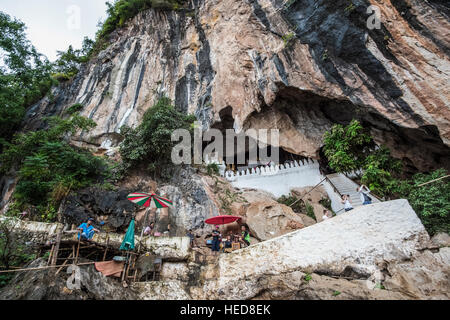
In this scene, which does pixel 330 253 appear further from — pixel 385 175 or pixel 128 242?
pixel 128 242

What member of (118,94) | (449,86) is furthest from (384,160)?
(118,94)

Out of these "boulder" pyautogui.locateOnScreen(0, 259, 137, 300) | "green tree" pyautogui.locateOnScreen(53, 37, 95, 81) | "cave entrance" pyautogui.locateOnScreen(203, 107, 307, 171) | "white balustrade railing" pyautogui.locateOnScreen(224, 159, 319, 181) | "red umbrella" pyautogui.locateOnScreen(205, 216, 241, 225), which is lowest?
"boulder" pyautogui.locateOnScreen(0, 259, 137, 300)

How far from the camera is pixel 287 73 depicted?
359 inches

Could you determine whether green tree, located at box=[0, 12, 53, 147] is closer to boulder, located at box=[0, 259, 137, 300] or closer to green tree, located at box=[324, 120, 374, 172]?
boulder, located at box=[0, 259, 137, 300]

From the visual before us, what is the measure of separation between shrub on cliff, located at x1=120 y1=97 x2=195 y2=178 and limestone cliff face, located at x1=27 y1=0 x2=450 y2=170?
219cm

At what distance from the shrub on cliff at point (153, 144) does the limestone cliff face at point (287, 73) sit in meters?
2.19

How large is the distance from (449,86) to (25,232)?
47.5 feet

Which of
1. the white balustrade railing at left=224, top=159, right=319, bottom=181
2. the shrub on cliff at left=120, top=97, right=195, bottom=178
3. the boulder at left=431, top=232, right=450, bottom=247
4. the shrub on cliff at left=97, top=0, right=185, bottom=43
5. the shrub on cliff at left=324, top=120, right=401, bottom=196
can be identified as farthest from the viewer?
the shrub on cliff at left=97, top=0, right=185, bottom=43

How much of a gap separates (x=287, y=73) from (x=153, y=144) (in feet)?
25.0

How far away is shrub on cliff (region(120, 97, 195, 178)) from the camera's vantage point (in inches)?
427

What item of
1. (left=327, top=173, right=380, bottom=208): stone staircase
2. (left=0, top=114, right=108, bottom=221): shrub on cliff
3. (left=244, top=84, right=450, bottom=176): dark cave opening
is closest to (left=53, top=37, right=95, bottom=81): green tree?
(left=0, top=114, right=108, bottom=221): shrub on cliff

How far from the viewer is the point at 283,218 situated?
8.39 m

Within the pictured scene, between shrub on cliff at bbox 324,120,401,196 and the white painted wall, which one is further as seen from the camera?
the white painted wall
